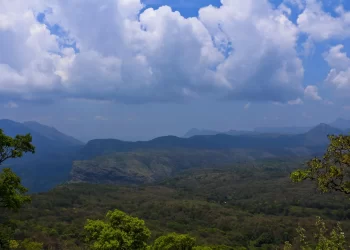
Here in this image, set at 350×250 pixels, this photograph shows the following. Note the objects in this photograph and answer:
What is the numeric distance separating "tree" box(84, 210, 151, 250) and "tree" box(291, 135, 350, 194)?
17.1 metres

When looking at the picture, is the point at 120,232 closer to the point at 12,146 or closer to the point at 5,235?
the point at 5,235

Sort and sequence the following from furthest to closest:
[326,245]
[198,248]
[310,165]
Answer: [198,248] < [310,165] < [326,245]

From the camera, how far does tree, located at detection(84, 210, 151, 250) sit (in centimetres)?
2834

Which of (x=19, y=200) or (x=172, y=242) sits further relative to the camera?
(x=172, y=242)

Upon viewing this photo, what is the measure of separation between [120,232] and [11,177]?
10.6 meters

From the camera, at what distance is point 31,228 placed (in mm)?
132500

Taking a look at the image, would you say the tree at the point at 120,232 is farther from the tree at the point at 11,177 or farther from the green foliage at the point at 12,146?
the green foliage at the point at 12,146

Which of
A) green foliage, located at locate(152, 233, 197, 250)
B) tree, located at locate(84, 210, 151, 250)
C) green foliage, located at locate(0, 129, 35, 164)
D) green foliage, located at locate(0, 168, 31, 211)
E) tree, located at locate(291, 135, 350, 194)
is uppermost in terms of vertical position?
green foliage, located at locate(0, 129, 35, 164)

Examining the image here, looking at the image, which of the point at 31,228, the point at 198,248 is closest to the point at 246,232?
the point at 31,228

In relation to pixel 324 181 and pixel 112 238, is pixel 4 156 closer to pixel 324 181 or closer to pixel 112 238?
pixel 112 238

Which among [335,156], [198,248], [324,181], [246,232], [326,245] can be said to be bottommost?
[246,232]

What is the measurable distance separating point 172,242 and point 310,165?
2146cm

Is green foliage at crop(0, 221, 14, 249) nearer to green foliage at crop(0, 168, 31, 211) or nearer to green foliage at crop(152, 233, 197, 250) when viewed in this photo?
green foliage at crop(0, 168, 31, 211)

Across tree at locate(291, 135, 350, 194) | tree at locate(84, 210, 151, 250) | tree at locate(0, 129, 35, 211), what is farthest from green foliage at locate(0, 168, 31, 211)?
tree at locate(291, 135, 350, 194)
